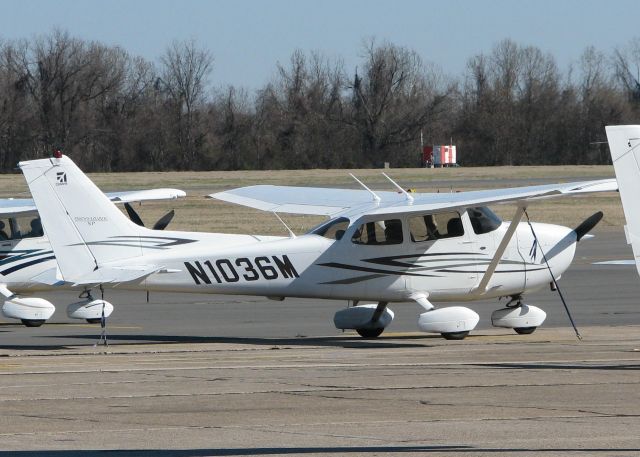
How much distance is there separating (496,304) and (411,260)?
552 centimetres

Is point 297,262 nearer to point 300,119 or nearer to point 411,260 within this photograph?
point 411,260

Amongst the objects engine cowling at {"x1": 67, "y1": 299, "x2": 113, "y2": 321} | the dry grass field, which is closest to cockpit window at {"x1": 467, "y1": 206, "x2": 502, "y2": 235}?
engine cowling at {"x1": 67, "y1": 299, "x2": 113, "y2": 321}

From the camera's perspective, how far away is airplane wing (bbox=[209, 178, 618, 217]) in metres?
16.6

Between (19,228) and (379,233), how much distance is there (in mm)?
6729

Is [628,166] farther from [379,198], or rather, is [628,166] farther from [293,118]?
[293,118]

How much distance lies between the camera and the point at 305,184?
216 ft

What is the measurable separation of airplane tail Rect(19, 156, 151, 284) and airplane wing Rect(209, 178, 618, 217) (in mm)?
2998

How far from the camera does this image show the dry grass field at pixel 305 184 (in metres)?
44.3

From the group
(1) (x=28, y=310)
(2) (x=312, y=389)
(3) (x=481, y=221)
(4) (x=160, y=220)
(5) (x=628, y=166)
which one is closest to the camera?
(5) (x=628, y=166)

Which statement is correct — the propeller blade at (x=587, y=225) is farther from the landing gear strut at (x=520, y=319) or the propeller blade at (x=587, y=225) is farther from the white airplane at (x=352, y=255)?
the landing gear strut at (x=520, y=319)

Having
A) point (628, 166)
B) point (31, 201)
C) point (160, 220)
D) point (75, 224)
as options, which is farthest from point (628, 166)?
point (31, 201)

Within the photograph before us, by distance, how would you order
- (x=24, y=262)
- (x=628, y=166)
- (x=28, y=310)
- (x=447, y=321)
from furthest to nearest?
(x=24, y=262), (x=28, y=310), (x=447, y=321), (x=628, y=166)

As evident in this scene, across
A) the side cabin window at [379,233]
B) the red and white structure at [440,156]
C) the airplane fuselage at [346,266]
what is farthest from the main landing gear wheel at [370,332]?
the red and white structure at [440,156]

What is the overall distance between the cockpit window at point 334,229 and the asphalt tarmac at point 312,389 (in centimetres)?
142
